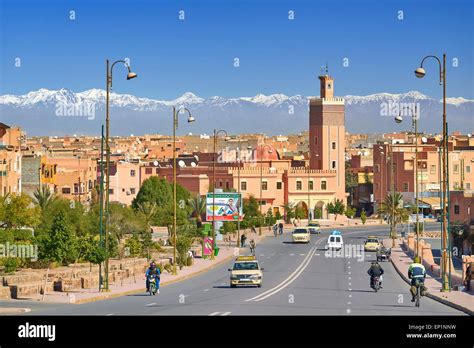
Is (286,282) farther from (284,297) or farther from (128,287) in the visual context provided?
(284,297)

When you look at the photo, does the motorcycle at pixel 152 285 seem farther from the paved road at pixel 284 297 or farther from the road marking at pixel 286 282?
the road marking at pixel 286 282

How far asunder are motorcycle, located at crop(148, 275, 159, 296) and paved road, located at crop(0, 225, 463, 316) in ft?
1.23

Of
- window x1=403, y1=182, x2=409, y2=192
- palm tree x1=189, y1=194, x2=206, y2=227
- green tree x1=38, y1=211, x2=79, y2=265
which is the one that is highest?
window x1=403, y1=182, x2=409, y2=192

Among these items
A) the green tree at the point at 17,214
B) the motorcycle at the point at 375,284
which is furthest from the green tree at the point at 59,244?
the green tree at the point at 17,214

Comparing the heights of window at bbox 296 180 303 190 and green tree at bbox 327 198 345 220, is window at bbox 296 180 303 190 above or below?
above

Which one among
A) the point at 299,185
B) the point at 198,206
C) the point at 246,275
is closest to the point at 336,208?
the point at 299,185

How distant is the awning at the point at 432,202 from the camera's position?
12400 cm

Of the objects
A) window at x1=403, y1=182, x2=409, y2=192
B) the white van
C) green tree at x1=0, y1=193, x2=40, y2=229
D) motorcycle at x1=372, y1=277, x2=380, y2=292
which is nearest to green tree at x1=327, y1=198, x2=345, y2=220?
window at x1=403, y1=182, x2=409, y2=192

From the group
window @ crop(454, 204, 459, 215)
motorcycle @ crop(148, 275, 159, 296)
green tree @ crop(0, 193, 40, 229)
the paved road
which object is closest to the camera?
the paved road

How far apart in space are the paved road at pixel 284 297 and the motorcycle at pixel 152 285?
38 centimetres

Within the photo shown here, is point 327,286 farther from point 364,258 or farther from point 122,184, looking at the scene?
point 122,184

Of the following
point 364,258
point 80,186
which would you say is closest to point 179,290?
point 364,258

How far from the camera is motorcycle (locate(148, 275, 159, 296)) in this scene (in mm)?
39062

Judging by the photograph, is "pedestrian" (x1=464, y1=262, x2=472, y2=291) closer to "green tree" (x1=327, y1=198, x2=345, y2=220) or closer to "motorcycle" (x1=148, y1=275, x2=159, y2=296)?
"motorcycle" (x1=148, y1=275, x2=159, y2=296)
